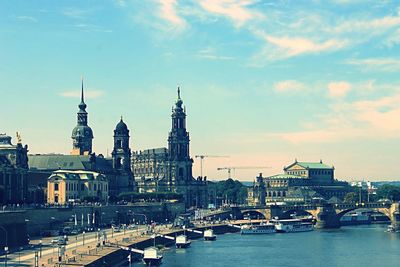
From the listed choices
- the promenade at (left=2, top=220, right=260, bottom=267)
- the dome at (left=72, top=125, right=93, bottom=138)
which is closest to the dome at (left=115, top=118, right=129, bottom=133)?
the dome at (left=72, top=125, right=93, bottom=138)

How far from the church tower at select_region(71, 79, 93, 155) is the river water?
43960 millimetres

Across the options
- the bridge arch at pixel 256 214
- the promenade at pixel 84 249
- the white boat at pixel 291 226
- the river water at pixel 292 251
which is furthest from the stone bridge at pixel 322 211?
the promenade at pixel 84 249

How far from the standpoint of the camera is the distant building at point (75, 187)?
155 meters

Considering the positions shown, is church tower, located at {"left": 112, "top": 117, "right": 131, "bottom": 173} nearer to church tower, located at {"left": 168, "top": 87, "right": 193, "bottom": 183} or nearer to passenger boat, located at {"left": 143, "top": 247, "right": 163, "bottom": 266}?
church tower, located at {"left": 168, "top": 87, "right": 193, "bottom": 183}

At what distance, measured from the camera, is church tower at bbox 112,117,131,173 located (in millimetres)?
184250

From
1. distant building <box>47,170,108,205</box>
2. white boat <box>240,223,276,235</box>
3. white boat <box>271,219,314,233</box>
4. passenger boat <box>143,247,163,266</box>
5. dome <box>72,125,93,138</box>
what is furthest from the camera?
dome <box>72,125,93,138</box>

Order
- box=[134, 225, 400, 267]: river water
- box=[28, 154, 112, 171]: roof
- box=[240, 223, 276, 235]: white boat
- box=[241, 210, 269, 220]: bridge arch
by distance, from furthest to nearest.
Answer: box=[241, 210, 269, 220]: bridge arch < box=[28, 154, 112, 171]: roof < box=[240, 223, 276, 235]: white boat < box=[134, 225, 400, 267]: river water

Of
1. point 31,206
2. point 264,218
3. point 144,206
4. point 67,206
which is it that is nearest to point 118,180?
point 144,206

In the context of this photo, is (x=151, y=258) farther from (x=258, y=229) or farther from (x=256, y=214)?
(x=256, y=214)

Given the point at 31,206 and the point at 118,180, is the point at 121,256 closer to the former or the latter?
the point at 31,206

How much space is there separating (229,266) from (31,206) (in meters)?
36.5

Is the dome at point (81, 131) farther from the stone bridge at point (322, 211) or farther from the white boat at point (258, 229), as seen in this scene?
the white boat at point (258, 229)

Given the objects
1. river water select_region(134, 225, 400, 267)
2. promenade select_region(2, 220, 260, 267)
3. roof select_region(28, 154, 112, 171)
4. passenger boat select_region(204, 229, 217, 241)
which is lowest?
river water select_region(134, 225, 400, 267)

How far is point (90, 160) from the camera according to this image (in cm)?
17375
